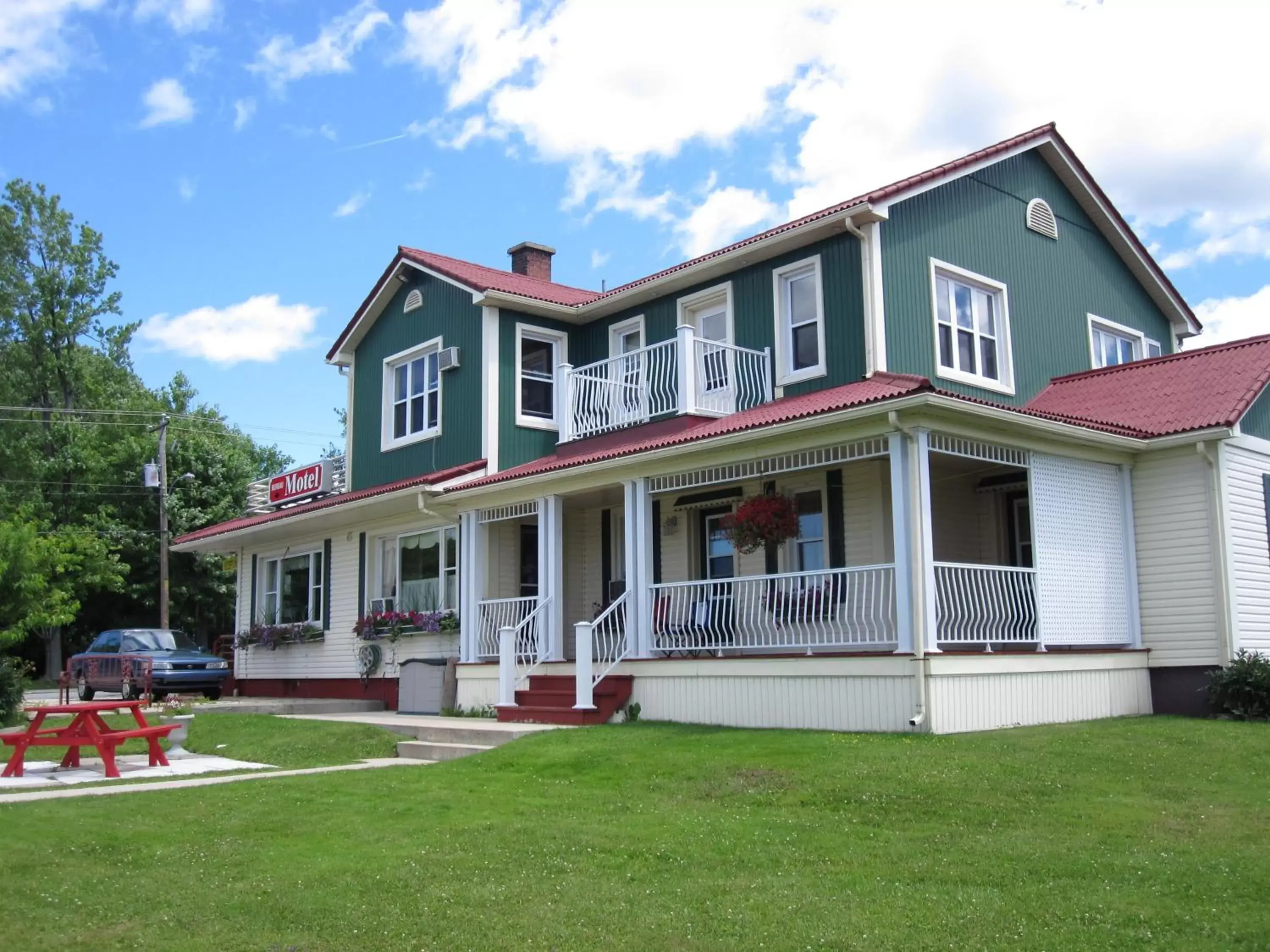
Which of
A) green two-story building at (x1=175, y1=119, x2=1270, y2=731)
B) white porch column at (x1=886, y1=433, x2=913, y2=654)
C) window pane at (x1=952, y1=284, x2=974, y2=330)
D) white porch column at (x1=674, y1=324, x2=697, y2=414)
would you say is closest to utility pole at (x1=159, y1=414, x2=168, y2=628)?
green two-story building at (x1=175, y1=119, x2=1270, y2=731)

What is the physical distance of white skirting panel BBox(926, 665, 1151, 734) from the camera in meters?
12.5

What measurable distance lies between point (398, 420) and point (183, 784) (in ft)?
36.9

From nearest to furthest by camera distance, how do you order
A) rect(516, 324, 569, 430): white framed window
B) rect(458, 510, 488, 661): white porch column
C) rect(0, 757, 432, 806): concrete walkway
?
rect(0, 757, 432, 806): concrete walkway, rect(458, 510, 488, 661): white porch column, rect(516, 324, 569, 430): white framed window

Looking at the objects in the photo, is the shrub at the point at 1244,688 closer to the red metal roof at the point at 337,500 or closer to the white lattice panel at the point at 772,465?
the white lattice panel at the point at 772,465

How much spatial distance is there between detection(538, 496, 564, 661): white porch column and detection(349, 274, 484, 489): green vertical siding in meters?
2.97

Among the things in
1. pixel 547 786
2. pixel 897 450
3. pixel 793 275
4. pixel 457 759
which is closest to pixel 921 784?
pixel 547 786

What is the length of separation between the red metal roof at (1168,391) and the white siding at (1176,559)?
0.52m

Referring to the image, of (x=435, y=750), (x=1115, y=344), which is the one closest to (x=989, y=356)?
(x=1115, y=344)

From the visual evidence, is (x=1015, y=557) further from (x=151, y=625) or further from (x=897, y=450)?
(x=151, y=625)

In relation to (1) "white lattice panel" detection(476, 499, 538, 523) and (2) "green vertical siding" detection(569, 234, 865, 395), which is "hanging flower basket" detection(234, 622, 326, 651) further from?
(2) "green vertical siding" detection(569, 234, 865, 395)

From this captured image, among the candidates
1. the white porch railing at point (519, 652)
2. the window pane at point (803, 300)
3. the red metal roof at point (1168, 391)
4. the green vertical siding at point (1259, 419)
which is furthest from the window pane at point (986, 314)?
the white porch railing at point (519, 652)

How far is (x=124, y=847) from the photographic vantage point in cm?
866

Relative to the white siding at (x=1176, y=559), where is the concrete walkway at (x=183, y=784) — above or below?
below

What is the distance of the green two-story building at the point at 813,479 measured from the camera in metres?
13.6
